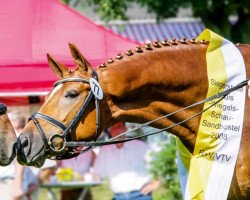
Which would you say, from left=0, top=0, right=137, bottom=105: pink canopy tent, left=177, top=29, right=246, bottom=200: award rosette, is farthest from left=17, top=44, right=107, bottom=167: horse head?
left=0, top=0, right=137, bottom=105: pink canopy tent

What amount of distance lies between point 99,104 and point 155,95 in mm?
528

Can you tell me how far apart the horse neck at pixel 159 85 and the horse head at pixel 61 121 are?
0.18 metres

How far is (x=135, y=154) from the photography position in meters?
10.4

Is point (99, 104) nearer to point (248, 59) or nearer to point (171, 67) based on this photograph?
point (171, 67)

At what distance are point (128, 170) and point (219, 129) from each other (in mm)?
2906

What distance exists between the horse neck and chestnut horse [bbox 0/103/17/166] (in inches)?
32.3

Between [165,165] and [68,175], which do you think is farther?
[165,165]

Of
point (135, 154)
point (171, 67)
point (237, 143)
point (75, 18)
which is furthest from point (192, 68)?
point (135, 154)

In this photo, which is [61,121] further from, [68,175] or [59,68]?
[68,175]

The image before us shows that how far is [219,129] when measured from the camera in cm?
750

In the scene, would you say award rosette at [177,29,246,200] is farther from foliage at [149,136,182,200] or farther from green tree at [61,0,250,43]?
green tree at [61,0,250,43]

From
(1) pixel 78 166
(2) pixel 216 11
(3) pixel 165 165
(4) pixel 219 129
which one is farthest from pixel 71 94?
(2) pixel 216 11

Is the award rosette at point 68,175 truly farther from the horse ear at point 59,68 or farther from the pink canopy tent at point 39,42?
the horse ear at point 59,68

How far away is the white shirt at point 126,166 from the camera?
33.4 feet
